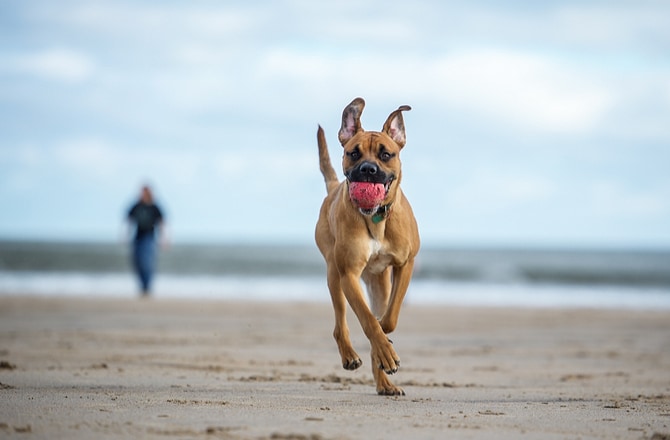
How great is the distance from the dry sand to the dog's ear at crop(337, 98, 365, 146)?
1.87m

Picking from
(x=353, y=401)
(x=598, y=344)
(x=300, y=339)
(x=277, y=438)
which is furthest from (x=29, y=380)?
(x=598, y=344)

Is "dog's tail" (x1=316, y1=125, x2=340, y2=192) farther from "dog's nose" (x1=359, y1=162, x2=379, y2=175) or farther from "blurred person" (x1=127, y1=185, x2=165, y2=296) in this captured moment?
"blurred person" (x1=127, y1=185, x2=165, y2=296)

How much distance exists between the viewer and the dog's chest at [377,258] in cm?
651

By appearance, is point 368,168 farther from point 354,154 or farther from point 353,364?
point 353,364

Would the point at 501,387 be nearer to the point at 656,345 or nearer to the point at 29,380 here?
the point at 29,380

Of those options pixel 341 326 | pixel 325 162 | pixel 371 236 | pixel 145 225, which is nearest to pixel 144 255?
pixel 145 225

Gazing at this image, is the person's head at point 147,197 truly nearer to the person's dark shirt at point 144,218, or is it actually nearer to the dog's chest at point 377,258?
the person's dark shirt at point 144,218

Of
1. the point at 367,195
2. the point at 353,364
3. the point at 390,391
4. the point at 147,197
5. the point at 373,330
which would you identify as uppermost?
the point at 147,197

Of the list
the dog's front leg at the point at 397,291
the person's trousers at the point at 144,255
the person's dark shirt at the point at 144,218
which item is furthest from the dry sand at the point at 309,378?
the person's dark shirt at the point at 144,218

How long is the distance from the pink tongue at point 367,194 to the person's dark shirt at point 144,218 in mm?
11847

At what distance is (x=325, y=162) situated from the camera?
822 centimetres

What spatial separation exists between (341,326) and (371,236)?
2.32 ft

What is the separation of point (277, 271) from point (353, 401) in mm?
31012

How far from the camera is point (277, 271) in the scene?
37125 mm
